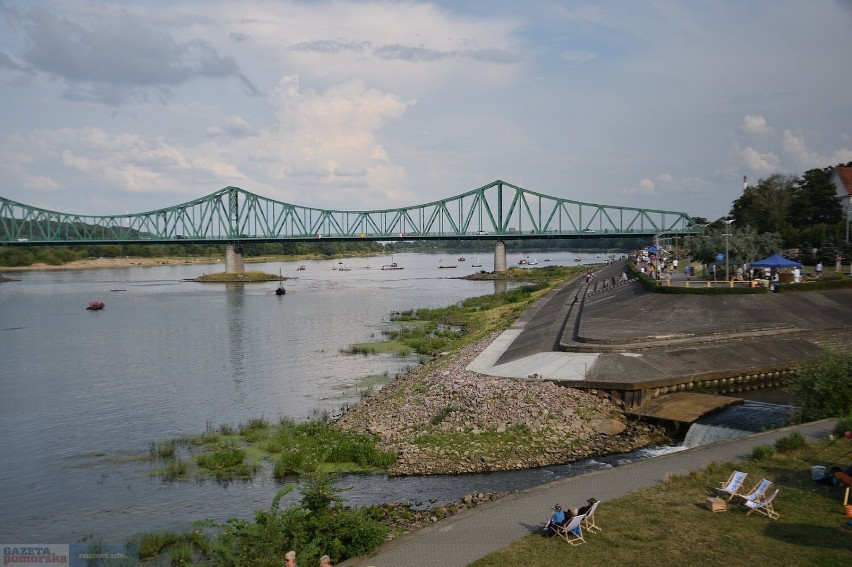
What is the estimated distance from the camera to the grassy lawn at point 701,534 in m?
12.1

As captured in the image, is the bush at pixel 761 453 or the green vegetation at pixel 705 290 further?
the green vegetation at pixel 705 290

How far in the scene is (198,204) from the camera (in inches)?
6604

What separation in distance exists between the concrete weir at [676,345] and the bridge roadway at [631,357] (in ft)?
0.19

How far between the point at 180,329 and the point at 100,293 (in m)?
55.4

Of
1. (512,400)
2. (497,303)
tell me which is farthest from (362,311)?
(512,400)

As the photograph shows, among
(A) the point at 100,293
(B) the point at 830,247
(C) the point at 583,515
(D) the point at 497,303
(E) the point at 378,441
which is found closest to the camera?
(C) the point at 583,515

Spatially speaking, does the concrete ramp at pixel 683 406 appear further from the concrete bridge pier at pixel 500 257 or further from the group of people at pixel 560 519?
the concrete bridge pier at pixel 500 257

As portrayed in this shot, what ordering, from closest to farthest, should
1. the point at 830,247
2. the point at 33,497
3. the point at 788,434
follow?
1. the point at 788,434
2. the point at 33,497
3. the point at 830,247

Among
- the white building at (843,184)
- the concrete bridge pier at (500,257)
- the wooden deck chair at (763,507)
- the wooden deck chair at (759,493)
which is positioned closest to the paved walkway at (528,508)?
the wooden deck chair at (759,493)

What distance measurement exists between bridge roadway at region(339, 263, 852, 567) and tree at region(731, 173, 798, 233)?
30.1m

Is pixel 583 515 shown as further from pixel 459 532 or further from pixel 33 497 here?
pixel 33 497

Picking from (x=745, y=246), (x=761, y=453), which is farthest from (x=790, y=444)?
(x=745, y=246)

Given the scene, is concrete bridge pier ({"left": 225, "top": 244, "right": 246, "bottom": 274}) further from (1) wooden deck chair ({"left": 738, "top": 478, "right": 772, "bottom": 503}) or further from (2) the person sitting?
(1) wooden deck chair ({"left": 738, "top": 478, "right": 772, "bottom": 503})

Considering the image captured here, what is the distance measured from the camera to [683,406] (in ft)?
84.3
